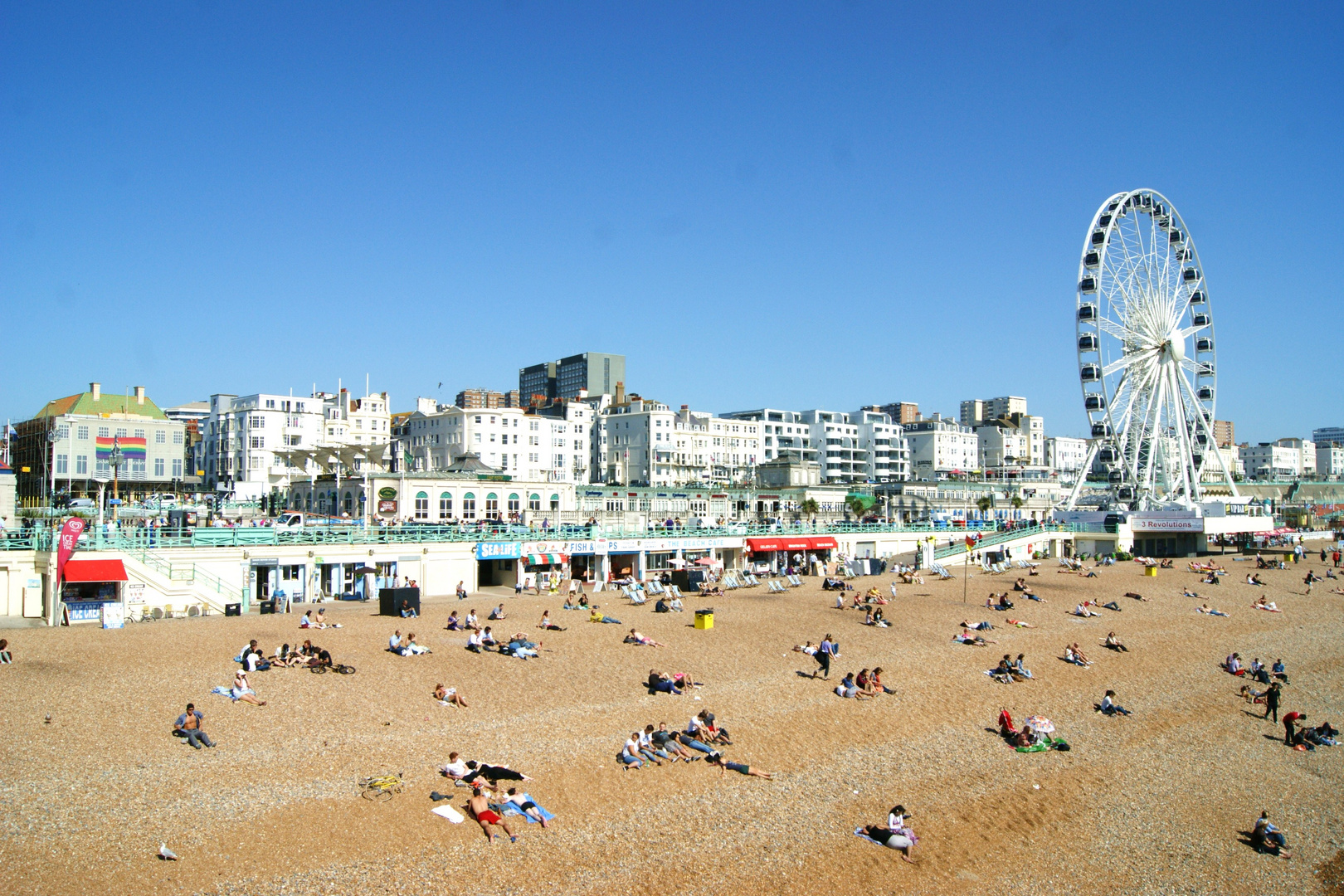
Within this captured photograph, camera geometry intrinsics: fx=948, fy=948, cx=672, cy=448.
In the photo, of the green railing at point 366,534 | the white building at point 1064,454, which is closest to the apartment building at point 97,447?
the green railing at point 366,534

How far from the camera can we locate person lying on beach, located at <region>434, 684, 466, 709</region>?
17.3m

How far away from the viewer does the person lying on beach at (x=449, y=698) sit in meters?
17.3

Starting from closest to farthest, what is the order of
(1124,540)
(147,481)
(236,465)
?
(1124,540) < (147,481) < (236,465)

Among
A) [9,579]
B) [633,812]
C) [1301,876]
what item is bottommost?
[1301,876]

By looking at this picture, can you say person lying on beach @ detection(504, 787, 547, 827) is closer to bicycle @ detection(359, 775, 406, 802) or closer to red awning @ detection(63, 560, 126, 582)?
bicycle @ detection(359, 775, 406, 802)

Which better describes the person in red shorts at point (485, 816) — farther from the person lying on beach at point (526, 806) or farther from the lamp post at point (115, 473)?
the lamp post at point (115, 473)

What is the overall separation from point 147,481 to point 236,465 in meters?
15.0

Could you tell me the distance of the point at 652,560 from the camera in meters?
39.1

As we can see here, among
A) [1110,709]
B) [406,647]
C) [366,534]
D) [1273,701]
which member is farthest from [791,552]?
[406,647]

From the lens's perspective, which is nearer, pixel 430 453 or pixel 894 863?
pixel 894 863

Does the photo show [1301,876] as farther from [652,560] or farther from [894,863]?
[652,560]

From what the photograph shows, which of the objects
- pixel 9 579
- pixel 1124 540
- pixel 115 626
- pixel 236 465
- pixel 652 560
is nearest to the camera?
pixel 115 626

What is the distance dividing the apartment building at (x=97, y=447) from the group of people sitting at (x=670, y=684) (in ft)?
169

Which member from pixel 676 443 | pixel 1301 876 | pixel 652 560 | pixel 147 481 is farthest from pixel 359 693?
pixel 676 443
